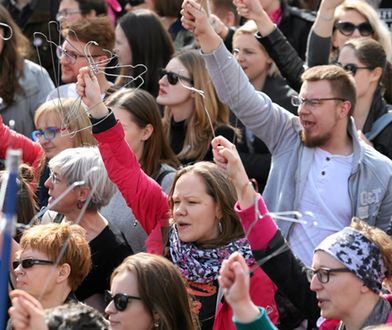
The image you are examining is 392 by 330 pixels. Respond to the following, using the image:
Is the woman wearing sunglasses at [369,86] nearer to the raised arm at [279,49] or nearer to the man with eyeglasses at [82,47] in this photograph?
the raised arm at [279,49]

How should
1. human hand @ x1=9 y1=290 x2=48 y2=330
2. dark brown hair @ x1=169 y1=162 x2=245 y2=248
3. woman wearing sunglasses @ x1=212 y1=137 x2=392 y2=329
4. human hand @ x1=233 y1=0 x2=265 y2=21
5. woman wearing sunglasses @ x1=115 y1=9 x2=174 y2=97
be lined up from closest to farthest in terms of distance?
human hand @ x1=9 y1=290 x2=48 y2=330
woman wearing sunglasses @ x1=212 y1=137 x2=392 y2=329
dark brown hair @ x1=169 y1=162 x2=245 y2=248
human hand @ x1=233 y1=0 x2=265 y2=21
woman wearing sunglasses @ x1=115 y1=9 x2=174 y2=97

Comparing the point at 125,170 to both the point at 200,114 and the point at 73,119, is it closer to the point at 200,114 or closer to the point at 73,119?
the point at 73,119

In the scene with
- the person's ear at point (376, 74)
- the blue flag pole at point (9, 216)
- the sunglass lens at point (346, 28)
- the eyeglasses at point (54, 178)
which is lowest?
the eyeglasses at point (54, 178)

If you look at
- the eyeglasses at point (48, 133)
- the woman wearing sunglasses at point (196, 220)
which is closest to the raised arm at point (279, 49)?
the eyeglasses at point (48, 133)

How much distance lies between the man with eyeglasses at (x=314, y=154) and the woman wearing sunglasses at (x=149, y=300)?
121cm

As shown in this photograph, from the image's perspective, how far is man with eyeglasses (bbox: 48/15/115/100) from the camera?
7152mm

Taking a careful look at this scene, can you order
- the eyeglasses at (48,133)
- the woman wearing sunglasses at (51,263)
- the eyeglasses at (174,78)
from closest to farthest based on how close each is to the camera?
the woman wearing sunglasses at (51,263) < the eyeglasses at (48,133) < the eyeglasses at (174,78)

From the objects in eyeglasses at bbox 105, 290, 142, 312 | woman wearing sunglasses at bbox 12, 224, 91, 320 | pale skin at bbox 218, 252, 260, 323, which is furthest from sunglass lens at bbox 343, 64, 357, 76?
pale skin at bbox 218, 252, 260, 323

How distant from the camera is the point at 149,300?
15.9ft

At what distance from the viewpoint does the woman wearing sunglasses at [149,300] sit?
482 centimetres

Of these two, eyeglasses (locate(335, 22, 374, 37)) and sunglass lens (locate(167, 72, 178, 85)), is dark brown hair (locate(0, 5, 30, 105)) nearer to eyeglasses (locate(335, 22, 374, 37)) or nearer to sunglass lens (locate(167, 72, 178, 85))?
sunglass lens (locate(167, 72, 178, 85))

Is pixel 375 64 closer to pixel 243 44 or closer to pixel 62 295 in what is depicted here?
pixel 243 44

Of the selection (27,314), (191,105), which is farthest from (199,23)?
(27,314)

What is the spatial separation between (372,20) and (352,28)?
5.5 inches
